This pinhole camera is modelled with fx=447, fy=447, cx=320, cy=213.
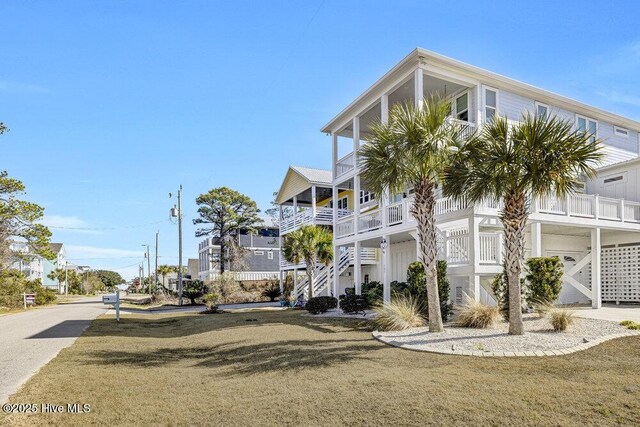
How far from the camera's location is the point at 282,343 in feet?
36.2

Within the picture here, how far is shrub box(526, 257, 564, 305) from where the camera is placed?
45.4ft

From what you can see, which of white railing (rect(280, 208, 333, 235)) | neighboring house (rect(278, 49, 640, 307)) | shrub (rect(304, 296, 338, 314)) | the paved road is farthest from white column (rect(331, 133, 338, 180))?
the paved road

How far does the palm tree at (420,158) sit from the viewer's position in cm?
1141

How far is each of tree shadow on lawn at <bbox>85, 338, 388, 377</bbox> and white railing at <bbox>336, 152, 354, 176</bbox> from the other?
12.3m

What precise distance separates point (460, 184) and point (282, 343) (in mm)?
6277

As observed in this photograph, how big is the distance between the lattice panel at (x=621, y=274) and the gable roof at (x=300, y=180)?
15.7 metres

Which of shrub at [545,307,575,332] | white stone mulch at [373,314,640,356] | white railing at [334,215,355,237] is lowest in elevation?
white stone mulch at [373,314,640,356]

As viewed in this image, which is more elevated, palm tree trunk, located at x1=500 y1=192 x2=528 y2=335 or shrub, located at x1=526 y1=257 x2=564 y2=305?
palm tree trunk, located at x1=500 y1=192 x2=528 y2=335

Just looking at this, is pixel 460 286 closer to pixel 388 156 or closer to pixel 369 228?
pixel 369 228

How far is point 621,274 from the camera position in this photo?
64.2 ft

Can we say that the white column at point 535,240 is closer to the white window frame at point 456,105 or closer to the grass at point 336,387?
the white window frame at point 456,105

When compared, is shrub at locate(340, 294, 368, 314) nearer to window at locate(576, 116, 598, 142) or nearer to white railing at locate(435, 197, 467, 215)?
white railing at locate(435, 197, 467, 215)

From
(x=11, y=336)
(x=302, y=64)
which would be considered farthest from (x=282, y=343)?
(x=11, y=336)

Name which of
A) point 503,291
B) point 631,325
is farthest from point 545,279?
point 631,325
